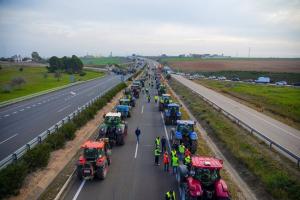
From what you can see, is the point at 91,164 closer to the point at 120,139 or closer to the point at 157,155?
the point at 157,155

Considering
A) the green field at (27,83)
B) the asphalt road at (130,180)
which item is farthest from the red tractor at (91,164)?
the green field at (27,83)

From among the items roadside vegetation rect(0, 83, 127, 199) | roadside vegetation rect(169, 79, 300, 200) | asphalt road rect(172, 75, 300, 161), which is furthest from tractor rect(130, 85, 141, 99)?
roadside vegetation rect(0, 83, 127, 199)

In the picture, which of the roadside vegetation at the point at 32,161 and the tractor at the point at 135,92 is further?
the tractor at the point at 135,92

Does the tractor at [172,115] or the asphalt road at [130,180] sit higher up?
the tractor at [172,115]

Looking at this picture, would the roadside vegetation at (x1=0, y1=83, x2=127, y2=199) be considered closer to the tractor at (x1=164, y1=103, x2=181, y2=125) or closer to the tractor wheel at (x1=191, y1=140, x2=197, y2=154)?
the tractor at (x1=164, y1=103, x2=181, y2=125)

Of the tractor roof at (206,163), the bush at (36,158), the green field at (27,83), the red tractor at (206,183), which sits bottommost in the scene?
the green field at (27,83)

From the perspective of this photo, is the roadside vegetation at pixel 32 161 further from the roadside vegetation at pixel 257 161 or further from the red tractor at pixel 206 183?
the roadside vegetation at pixel 257 161

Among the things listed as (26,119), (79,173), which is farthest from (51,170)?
(26,119)

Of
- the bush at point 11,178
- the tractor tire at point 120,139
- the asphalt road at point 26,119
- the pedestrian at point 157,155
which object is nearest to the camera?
the bush at point 11,178
